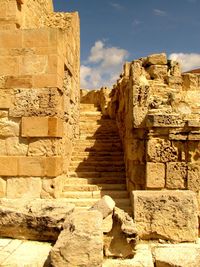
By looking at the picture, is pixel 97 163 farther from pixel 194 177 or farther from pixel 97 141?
pixel 194 177

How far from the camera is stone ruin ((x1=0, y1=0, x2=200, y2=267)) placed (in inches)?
160

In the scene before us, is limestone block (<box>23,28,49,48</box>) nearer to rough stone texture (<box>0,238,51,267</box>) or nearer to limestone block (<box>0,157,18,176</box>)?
limestone block (<box>0,157,18,176</box>)

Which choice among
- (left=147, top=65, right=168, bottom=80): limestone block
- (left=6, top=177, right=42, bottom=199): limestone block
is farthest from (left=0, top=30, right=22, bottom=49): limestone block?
(left=147, top=65, right=168, bottom=80): limestone block

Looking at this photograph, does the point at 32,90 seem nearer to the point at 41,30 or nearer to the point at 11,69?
the point at 11,69

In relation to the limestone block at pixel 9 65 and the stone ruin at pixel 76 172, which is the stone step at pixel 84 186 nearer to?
the stone ruin at pixel 76 172

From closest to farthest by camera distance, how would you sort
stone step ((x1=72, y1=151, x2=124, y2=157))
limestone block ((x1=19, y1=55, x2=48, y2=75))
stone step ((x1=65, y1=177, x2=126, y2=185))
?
limestone block ((x1=19, y1=55, x2=48, y2=75)) < stone step ((x1=65, y1=177, x2=126, y2=185)) < stone step ((x1=72, y1=151, x2=124, y2=157))

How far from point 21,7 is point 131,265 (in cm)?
535

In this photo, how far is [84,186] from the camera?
7059mm

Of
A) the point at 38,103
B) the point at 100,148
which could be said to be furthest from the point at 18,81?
the point at 100,148

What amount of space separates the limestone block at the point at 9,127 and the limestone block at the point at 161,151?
251 centimetres

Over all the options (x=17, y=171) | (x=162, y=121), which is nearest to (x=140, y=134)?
(x=162, y=121)

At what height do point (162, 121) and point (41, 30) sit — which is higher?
point (41, 30)

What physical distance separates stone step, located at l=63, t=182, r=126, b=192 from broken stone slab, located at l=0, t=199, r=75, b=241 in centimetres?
230

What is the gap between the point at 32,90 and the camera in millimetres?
6203
